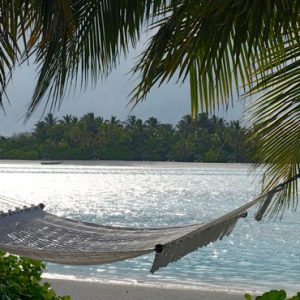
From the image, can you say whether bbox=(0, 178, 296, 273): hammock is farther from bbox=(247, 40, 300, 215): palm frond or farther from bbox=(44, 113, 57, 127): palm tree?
bbox=(44, 113, 57, 127): palm tree

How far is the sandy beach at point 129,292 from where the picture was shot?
572 centimetres

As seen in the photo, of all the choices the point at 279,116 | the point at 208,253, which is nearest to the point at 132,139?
the point at 208,253

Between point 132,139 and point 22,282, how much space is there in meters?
53.6

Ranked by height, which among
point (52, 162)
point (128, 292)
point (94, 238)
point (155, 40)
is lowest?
point (128, 292)

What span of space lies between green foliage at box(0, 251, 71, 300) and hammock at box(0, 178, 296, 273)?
2.05ft

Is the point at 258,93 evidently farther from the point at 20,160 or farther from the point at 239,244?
the point at 20,160

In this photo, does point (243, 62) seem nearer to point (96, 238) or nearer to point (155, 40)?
point (155, 40)

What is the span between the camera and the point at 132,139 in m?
55.6

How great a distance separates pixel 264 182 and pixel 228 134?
4939cm

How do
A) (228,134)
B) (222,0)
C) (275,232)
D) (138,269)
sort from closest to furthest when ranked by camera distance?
(222,0), (138,269), (275,232), (228,134)

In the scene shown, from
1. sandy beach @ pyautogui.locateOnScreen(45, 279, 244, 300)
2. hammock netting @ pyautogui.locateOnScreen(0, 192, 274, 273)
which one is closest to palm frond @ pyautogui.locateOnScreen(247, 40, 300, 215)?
hammock netting @ pyautogui.locateOnScreen(0, 192, 274, 273)

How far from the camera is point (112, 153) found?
58375mm

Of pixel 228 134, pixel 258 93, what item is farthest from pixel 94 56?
pixel 228 134

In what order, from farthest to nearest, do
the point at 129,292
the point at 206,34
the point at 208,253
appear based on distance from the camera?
the point at 208,253, the point at 129,292, the point at 206,34
